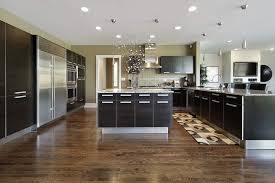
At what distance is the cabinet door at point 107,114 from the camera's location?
5676 mm

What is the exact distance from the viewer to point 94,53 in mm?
11273

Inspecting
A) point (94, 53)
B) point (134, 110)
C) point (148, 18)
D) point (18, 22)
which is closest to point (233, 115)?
point (134, 110)

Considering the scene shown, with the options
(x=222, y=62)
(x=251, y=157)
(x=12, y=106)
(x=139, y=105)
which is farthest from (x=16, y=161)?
(x=222, y=62)

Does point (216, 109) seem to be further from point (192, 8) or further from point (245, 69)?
point (245, 69)

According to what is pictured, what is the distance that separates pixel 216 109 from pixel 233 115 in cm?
110

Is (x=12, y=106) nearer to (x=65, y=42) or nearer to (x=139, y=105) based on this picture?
(x=139, y=105)

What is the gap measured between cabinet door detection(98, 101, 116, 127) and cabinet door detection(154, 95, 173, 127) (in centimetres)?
91

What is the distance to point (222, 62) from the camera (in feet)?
45.6

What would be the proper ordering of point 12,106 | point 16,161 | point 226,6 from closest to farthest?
point 16,161 < point 12,106 < point 226,6

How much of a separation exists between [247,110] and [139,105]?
2246 mm

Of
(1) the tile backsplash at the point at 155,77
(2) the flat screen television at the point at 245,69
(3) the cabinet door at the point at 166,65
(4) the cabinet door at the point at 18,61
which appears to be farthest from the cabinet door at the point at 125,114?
(2) the flat screen television at the point at 245,69

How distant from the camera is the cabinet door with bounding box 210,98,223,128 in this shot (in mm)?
5578

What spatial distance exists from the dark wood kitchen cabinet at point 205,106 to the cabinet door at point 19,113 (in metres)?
4.13

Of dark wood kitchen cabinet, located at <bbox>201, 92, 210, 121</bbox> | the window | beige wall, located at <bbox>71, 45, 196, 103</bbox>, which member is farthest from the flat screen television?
dark wood kitchen cabinet, located at <bbox>201, 92, 210, 121</bbox>
